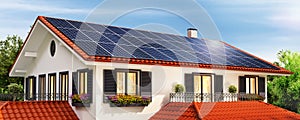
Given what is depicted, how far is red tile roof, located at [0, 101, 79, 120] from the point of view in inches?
689

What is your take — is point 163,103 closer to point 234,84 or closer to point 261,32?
point 234,84

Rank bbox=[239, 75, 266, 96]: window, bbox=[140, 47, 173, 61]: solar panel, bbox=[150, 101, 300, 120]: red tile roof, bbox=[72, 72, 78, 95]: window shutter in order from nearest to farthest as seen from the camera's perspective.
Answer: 1. bbox=[150, 101, 300, 120]: red tile roof
2. bbox=[72, 72, 78, 95]: window shutter
3. bbox=[140, 47, 173, 61]: solar panel
4. bbox=[239, 75, 266, 96]: window

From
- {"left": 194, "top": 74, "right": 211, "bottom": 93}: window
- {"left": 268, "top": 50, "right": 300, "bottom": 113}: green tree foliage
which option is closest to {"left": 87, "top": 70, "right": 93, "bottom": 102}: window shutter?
{"left": 194, "top": 74, "right": 211, "bottom": 93}: window

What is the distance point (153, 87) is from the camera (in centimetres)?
1959

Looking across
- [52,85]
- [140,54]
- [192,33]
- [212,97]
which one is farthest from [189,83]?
[192,33]

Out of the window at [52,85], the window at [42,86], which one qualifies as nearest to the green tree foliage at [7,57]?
the window at [42,86]

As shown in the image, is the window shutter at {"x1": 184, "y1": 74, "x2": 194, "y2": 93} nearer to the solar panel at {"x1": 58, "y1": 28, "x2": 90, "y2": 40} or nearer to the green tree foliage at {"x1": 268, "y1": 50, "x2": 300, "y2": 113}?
the solar panel at {"x1": 58, "y1": 28, "x2": 90, "y2": 40}

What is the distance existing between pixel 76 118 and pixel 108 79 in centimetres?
252

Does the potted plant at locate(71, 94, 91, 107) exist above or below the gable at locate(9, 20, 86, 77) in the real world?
below

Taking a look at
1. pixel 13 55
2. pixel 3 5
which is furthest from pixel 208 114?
pixel 13 55

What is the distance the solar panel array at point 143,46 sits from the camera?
1884cm

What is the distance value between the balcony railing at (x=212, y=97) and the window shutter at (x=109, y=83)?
357 cm

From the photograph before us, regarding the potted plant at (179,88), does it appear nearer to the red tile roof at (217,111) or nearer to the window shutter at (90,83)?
the red tile roof at (217,111)

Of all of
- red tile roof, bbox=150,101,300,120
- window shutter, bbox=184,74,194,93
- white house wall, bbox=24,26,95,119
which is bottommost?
red tile roof, bbox=150,101,300,120
